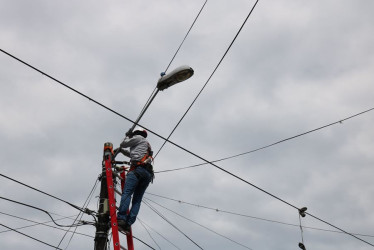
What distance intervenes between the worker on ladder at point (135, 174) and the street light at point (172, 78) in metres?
0.22

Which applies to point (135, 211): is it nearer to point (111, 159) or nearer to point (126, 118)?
point (111, 159)

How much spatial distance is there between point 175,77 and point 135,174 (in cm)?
150

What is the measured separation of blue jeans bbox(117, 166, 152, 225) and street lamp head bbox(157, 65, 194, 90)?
1.27 metres

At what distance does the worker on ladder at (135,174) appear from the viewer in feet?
21.1

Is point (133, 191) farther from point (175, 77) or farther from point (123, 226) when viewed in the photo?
point (175, 77)

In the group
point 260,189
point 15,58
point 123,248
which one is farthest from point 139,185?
point 15,58

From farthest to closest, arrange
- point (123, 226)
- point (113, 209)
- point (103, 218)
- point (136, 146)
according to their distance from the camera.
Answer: point (136, 146) → point (103, 218) → point (123, 226) → point (113, 209)

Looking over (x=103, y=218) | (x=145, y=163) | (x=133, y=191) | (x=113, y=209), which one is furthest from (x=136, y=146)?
(x=103, y=218)

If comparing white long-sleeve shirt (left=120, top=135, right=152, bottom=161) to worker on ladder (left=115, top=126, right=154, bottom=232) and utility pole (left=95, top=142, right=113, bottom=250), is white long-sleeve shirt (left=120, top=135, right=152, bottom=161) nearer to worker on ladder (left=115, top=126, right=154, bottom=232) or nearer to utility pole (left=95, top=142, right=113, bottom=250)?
worker on ladder (left=115, top=126, right=154, bottom=232)

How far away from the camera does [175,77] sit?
6582 mm

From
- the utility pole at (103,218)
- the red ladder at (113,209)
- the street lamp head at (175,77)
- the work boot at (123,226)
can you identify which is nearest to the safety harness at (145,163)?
the red ladder at (113,209)

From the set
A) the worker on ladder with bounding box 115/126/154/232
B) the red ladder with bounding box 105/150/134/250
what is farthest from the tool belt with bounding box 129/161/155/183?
the red ladder with bounding box 105/150/134/250

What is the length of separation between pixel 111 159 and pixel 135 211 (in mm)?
910

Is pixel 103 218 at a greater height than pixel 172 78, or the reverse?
pixel 172 78
